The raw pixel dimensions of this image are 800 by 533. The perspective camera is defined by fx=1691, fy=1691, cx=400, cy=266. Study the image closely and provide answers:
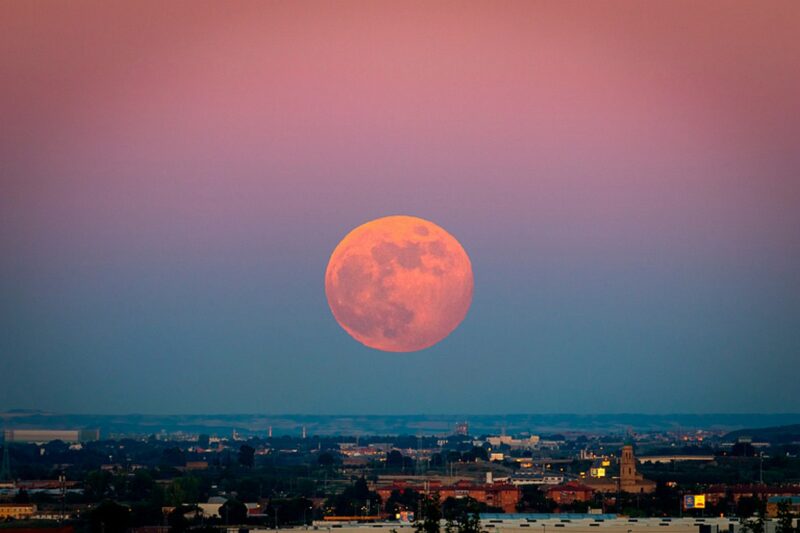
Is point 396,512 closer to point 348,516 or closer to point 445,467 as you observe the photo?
point 348,516

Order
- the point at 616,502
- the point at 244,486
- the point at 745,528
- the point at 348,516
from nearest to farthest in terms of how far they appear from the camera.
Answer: the point at 745,528, the point at 348,516, the point at 616,502, the point at 244,486

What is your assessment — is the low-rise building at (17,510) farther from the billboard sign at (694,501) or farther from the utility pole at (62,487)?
the billboard sign at (694,501)

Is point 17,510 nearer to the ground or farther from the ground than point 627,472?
nearer to the ground

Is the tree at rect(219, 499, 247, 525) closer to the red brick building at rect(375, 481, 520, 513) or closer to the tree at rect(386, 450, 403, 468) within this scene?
the red brick building at rect(375, 481, 520, 513)

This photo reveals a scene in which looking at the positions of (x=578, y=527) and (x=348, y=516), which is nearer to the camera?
(x=578, y=527)

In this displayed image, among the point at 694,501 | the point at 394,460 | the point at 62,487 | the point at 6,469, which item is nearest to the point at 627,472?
the point at 694,501

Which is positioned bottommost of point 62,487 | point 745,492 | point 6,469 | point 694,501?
point 62,487

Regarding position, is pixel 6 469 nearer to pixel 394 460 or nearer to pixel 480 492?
pixel 394 460

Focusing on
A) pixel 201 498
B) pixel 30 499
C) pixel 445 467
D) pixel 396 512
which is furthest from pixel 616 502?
pixel 445 467
